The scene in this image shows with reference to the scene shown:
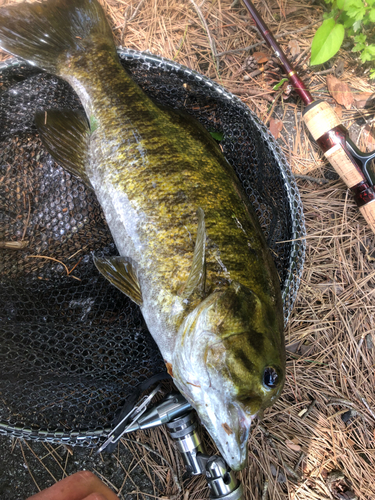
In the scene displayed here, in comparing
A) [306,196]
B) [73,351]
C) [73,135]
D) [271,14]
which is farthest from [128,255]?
[271,14]

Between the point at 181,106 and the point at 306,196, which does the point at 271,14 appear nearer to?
the point at 181,106

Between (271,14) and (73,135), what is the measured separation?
79.1 inches

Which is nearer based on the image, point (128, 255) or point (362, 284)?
point (128, 255)

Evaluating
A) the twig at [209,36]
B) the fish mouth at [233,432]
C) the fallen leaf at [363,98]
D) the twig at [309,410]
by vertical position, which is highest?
the twig at [209,36]

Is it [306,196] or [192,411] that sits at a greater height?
[306,196]

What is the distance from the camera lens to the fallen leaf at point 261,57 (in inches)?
103

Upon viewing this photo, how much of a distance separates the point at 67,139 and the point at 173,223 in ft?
3.30

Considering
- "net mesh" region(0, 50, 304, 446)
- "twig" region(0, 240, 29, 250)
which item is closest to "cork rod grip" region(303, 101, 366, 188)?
"net mesh" region(0, 50, 304, 446)

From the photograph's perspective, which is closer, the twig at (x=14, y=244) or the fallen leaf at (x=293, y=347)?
the twig at (x=14, y=244)

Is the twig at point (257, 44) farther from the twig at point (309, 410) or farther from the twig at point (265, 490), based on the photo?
the twig at point (265, 490)

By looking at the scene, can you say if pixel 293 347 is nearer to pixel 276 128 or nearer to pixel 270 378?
pixel 270 378

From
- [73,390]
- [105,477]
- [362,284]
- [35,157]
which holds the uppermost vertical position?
[35,157]

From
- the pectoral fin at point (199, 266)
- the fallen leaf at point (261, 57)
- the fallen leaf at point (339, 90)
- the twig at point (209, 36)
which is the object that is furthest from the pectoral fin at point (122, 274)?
the fallen leaf at point (339, 90)

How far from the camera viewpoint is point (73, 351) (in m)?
2.09
